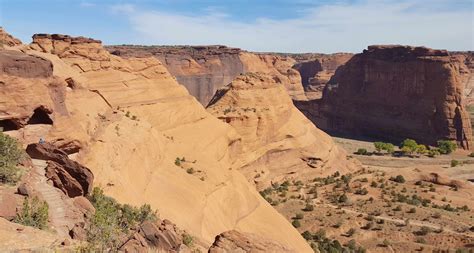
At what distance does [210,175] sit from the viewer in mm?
26172

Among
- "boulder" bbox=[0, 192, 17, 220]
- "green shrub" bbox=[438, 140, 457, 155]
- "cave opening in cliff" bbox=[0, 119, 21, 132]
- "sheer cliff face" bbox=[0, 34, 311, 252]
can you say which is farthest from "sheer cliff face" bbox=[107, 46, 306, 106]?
"boulder" bbox=[0, 192, 17, 220]

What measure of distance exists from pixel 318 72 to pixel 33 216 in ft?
469

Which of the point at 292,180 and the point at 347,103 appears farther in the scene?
the point at 347,103

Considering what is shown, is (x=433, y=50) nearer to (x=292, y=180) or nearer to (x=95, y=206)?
(x=292, y=180)

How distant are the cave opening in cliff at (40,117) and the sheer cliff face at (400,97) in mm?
85422

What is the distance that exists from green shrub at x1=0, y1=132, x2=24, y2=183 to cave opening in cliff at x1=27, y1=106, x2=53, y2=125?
2.56 m

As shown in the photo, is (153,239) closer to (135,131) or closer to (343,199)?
(135,131)

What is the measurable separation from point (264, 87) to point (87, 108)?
33486 millimetres

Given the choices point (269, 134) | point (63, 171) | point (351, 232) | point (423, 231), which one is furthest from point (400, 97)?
point (63, 171)

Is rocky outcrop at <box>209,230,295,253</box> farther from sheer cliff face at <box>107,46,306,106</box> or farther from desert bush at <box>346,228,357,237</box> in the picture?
sheer cliff face at <box>107,46,306,106</box>

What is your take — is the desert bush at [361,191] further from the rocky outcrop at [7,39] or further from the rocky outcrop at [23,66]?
the rocky outcrop at [23,66]

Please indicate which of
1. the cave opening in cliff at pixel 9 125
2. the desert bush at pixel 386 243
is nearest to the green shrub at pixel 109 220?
the cave opening in cliff at pixel 9 125

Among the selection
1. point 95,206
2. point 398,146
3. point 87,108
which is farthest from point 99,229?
point 398,146

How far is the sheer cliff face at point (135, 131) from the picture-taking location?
16953 mm
